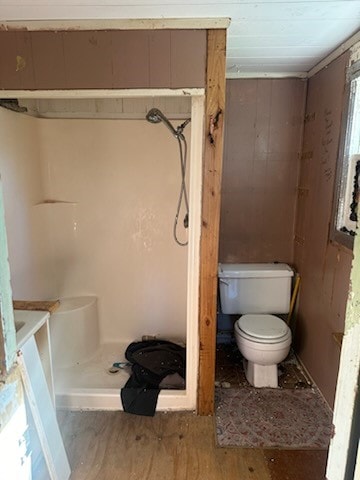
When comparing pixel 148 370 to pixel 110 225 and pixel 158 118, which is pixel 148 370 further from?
pixel 158 118

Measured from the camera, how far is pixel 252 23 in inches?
65.5

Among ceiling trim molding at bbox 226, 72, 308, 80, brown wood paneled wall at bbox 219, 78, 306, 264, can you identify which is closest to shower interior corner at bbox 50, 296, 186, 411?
brown wood paneled wall at bbox 219, 78, 306, 264

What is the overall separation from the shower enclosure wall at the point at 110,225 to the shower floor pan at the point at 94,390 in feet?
0.07

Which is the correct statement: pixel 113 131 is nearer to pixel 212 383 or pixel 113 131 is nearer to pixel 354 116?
pixel 354 116

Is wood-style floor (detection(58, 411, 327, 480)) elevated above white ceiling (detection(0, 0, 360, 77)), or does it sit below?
below

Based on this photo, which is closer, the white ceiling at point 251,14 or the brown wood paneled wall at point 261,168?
the white ceiling at point 251,14

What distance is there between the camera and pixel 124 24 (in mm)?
1654

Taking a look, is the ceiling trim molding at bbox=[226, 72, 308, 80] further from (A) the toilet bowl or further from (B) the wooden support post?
(A) the toilet bowl

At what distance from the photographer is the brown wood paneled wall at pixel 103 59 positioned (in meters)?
1.69

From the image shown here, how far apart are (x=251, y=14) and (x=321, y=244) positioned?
1.45 meters

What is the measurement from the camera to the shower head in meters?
2.40

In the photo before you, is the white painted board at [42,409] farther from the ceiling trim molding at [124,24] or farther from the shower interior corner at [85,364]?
the ceiling trim molding at [124,24]

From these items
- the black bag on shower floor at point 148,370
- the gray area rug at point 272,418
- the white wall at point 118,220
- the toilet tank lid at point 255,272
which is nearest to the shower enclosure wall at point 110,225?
the white wall at point 118,220

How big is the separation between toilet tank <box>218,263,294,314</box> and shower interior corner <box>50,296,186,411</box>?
808 millimetres
